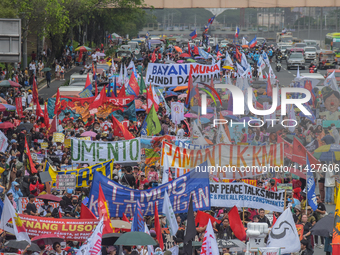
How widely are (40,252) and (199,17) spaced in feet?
601

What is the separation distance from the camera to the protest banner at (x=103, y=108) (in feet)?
73.8

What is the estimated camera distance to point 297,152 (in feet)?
49.0

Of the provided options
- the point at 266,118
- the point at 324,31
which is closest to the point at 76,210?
the point at 266,118

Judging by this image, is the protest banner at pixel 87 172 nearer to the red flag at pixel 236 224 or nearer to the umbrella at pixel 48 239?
the umbrella at pixel 48 239

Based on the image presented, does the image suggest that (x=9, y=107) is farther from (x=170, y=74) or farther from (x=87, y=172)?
(x=87, y=172)

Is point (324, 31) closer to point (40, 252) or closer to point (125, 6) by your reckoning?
point (125, 6)

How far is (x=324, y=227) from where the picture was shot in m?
11.4

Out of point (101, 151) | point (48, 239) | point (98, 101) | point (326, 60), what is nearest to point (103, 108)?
Answer: point (98, 101)

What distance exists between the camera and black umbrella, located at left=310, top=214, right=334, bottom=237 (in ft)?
37.2

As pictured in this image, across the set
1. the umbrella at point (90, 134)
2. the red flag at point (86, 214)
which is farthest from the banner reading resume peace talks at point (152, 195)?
the umbrella at point (90, 134)

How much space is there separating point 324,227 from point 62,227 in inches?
184

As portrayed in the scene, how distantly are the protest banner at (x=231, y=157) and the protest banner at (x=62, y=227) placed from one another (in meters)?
4.24

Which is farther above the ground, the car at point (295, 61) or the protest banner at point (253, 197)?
the car at point (295, 61)

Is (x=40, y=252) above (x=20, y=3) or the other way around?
the other way around
